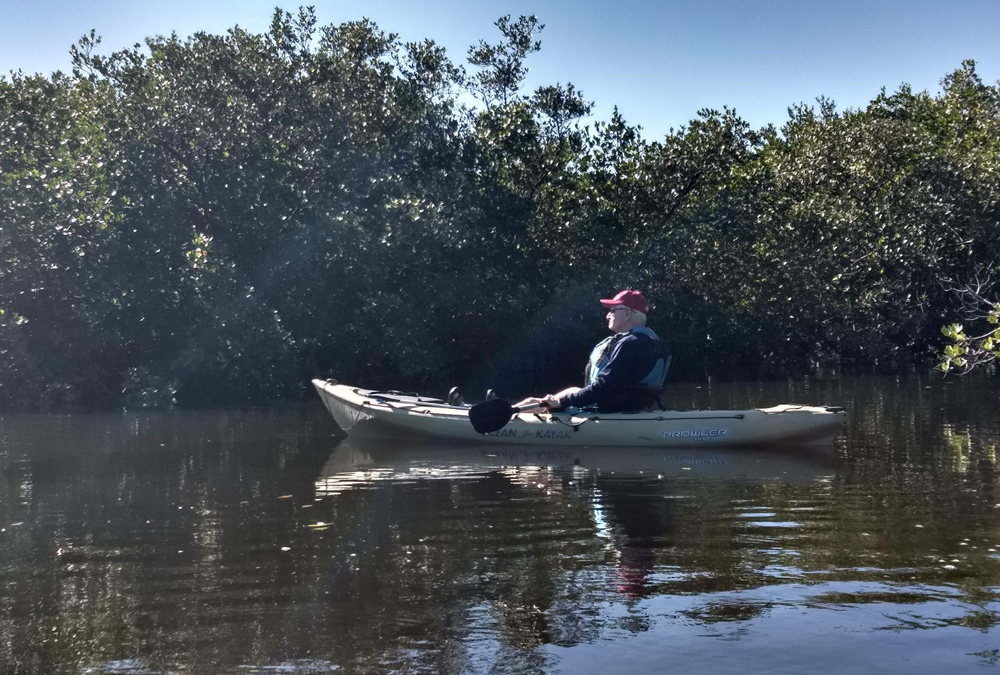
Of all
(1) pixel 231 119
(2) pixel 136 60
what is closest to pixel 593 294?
(1) pixel 231 119

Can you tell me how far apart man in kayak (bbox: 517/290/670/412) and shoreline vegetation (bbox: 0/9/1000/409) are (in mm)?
6547

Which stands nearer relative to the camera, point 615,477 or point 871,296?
point 615,477

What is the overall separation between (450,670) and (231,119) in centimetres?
1589

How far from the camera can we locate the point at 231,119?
18.7 metres

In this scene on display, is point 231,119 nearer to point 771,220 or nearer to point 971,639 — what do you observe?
point 771,220

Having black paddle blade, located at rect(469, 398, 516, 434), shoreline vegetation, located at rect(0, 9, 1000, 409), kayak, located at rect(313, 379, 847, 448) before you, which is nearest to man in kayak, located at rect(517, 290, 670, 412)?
kayak, located at rect(313, 379, 847, 448)

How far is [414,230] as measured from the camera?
1931 centimetres

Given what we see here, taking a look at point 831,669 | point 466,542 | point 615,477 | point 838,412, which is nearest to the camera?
point 831,669

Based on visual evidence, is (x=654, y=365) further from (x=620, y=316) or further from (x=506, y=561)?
(x=506, y=561)

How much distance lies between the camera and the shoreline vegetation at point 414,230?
1802 centimetres

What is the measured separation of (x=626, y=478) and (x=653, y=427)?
146 centimetres

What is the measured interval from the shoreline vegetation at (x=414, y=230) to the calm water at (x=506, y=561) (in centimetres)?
764

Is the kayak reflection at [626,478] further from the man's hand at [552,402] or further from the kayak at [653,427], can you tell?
the man's hand at [552,402]

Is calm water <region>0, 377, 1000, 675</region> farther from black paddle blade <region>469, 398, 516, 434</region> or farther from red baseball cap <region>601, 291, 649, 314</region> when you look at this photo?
red baseball cap <region>601, 291, 649, 314</region>
